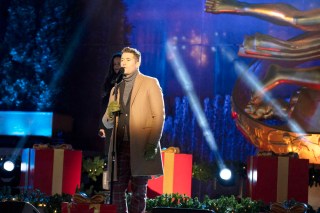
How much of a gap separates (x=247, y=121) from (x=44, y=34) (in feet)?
9.87

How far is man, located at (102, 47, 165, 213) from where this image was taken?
443 cm

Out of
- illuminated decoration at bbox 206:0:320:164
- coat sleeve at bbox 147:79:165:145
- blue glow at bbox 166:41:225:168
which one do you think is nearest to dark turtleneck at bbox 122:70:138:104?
coat sleeve at bbox 147:79:165:145

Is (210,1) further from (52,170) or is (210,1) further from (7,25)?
(52,170)

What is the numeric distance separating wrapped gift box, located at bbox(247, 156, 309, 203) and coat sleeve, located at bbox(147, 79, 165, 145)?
1.87m

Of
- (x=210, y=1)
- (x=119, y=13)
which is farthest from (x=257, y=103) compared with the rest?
(x=119, y=13)

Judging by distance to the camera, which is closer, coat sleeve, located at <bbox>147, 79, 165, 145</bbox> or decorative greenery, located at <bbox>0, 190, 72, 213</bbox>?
coat sleeve, located at <bbox>147, 79, 165, 145</bbox>

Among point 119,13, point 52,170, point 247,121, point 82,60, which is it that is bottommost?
point 52,170

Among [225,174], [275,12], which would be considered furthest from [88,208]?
[275,12]

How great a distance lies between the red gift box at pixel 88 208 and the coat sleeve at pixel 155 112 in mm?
687

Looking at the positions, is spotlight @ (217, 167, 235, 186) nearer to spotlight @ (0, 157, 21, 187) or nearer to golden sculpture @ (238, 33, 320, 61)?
golden sculpture @ (238, 33, 320, 61)

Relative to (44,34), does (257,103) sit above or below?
below

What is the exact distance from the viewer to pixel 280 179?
19.9 feet

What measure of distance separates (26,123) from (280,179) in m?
4.18

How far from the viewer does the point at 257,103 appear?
28.9 feet
